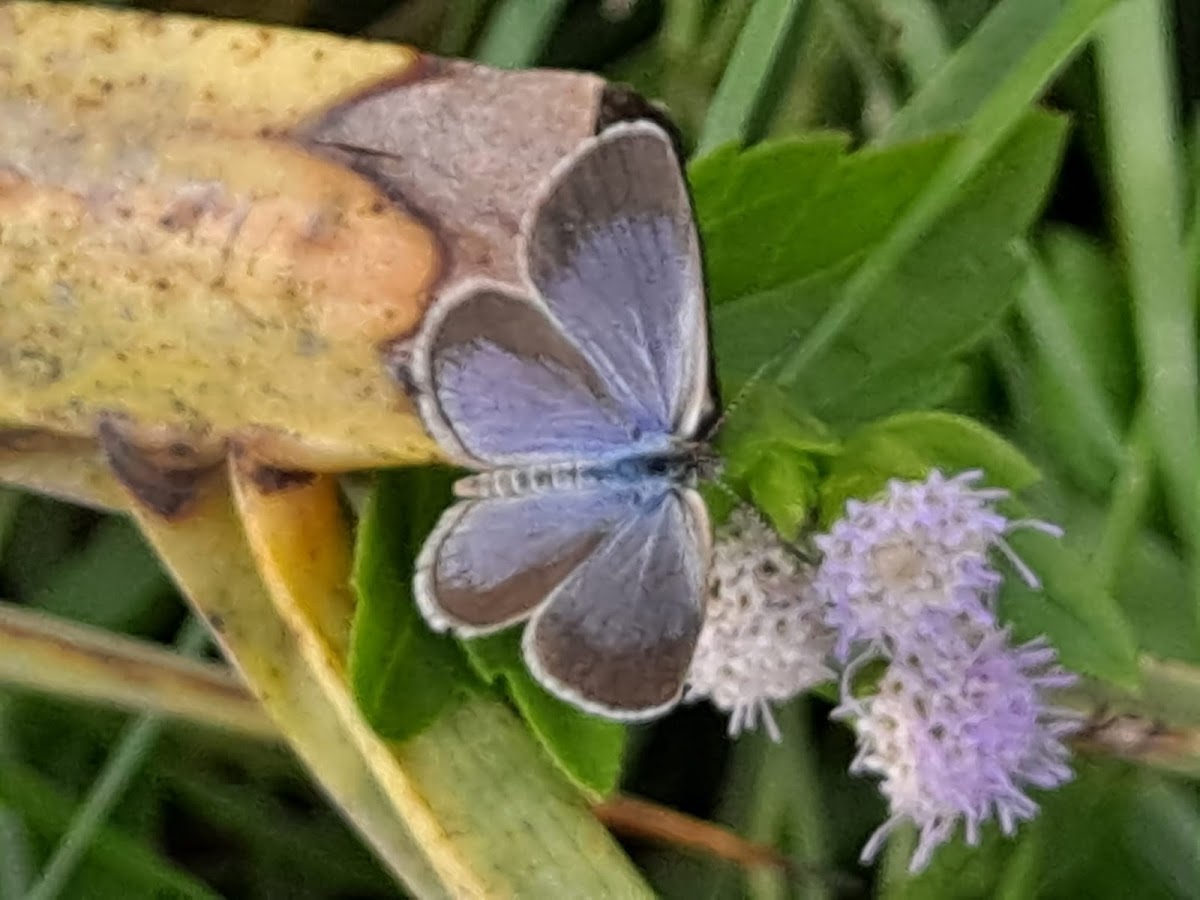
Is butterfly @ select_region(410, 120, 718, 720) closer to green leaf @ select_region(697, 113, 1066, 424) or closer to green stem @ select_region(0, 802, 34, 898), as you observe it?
green leaf @ select_region(697, 113, 1066, 424)

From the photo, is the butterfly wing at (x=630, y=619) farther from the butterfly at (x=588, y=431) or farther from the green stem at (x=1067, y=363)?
the green stem at (x=1067, y=363)

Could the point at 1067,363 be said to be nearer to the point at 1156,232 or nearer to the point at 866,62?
the point at 1156,232

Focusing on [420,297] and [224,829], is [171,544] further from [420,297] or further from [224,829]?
[224,829]

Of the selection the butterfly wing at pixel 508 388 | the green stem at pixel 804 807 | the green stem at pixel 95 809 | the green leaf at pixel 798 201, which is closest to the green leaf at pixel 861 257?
the green leaf at pixel 798 201

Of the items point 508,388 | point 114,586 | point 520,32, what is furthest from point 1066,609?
point 114,586

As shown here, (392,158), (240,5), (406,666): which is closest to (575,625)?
(406,666)

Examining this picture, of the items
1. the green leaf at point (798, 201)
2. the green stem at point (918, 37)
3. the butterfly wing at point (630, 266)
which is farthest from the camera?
the green stem at point (918, 37)
